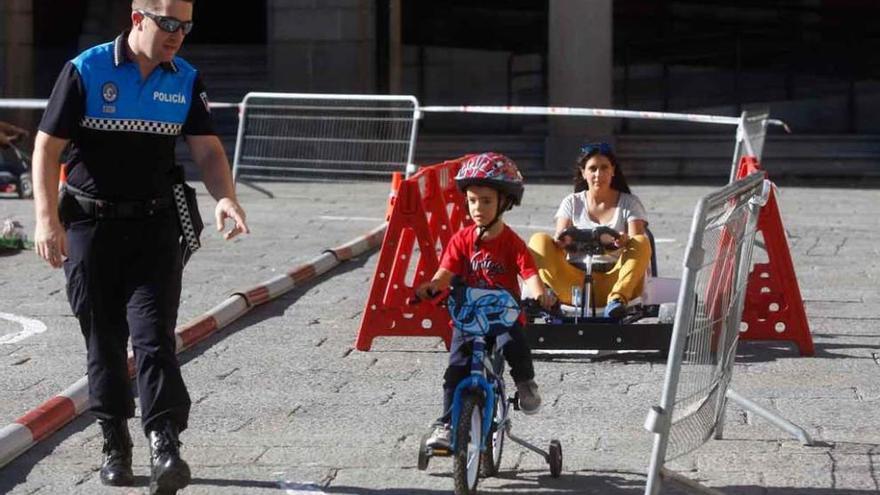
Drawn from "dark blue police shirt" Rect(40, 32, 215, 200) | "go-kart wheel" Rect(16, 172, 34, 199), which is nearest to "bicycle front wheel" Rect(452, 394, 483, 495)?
"dark blue police shirt" Rect(40, 32, 215, 200)

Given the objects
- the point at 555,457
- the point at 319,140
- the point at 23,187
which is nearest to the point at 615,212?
the point at 555,457

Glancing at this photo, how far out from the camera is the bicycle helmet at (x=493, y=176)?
6.43 m

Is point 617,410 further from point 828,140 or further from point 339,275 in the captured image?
point 828,140

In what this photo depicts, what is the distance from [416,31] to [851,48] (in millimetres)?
6271

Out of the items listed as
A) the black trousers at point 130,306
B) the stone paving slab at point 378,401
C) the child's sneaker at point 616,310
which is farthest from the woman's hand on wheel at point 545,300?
the child's sneaker at point 616,310

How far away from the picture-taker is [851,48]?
24.4m

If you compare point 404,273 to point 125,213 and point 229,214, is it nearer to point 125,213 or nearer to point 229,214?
point 229,214

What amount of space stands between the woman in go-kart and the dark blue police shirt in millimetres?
3301

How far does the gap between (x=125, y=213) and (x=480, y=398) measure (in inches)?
55.6

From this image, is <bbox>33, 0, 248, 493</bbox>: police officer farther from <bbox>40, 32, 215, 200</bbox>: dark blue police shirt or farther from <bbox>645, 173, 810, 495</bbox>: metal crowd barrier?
<bbox>645, 173, 810, 495</bbox>: metal crowd barrier

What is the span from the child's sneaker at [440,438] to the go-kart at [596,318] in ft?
8.55

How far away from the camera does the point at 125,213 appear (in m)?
6.20

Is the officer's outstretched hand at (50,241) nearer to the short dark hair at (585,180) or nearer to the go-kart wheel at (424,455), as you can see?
the go-kart wheel at (424,455)

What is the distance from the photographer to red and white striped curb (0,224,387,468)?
22.6 ft
